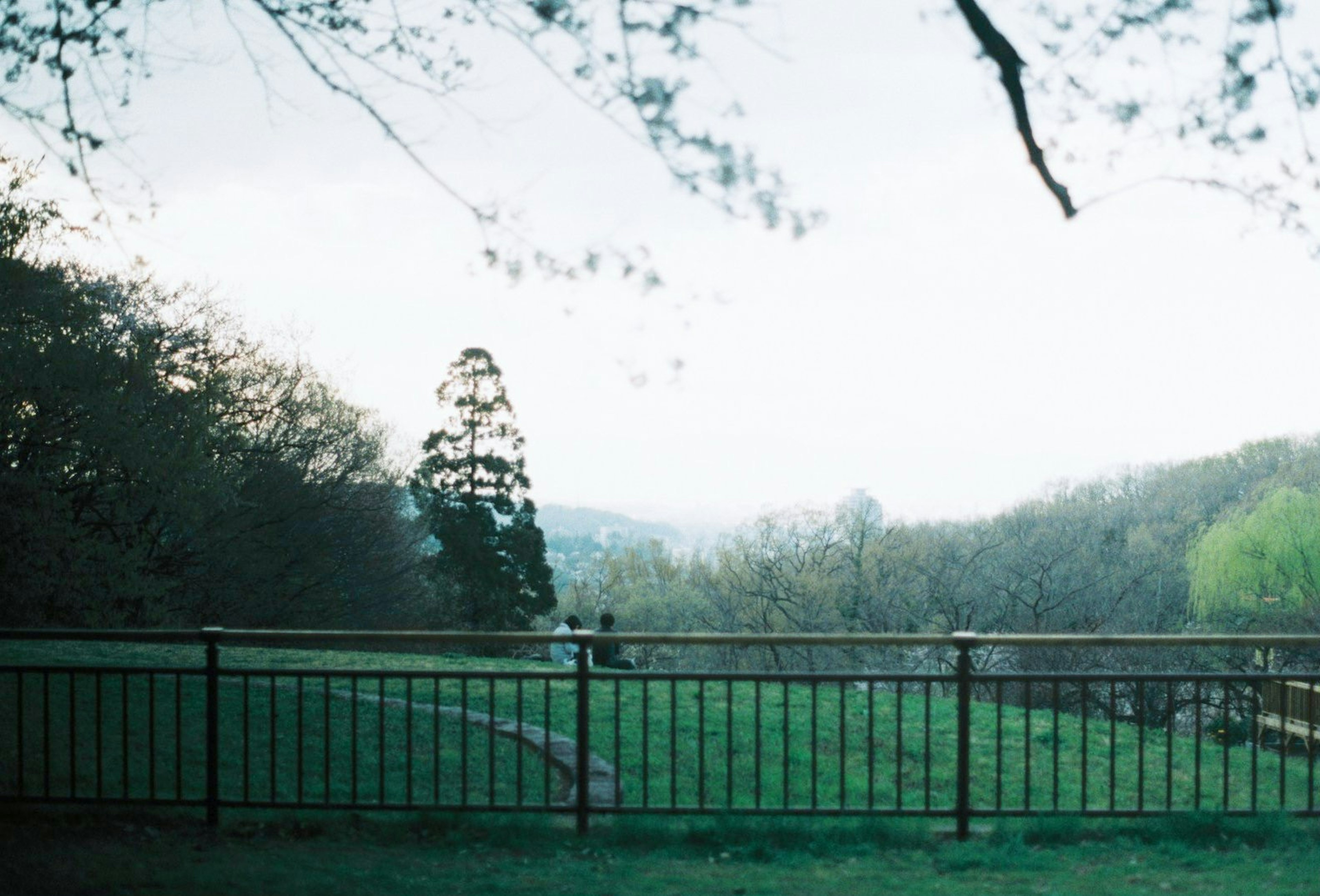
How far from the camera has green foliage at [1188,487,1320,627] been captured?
3716 centimetres

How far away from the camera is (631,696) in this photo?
1288cm

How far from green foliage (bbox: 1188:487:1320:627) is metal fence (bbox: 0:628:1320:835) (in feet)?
74.9

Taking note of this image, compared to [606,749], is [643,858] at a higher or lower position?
higher

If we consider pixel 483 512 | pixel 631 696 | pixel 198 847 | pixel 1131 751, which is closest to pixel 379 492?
pixel 483 512

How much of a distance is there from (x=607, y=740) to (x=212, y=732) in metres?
4.77

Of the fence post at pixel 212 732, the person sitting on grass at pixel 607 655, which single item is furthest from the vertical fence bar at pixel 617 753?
the person sitting on grass at pixel 607 655

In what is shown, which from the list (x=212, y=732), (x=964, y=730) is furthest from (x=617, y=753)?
(x=212, y=732)

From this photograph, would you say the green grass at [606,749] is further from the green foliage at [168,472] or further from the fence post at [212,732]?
the green foliage at [168,472]

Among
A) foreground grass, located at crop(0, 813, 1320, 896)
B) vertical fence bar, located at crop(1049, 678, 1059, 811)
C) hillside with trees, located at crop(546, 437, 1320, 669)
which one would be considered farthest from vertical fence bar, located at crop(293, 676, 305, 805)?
hillside with trees, located at crop(546, 437, 1320, 669)

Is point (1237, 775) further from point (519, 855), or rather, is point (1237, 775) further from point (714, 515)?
point (714, 515)

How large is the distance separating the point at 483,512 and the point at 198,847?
113 feet

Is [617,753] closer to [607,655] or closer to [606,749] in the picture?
[606,749]

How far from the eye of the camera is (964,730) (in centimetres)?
632

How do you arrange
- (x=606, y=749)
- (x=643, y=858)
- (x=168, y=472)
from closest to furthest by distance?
(x=643, y=858) < (x=606, y=749) < (x=168, y=472)
